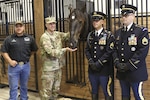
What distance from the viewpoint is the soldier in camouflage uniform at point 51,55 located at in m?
3.29

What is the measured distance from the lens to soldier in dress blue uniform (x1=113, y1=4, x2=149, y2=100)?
2494mm

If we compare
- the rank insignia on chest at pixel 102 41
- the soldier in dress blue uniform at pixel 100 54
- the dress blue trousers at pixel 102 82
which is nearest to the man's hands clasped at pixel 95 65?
the soldier in dress blue uniform at pixel 100 54

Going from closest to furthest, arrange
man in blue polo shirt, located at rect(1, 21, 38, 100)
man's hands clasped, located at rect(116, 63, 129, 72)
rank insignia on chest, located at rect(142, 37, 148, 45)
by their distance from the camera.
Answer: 1. rank insignia on chest, located at rect(142, 37, 148, 45)
2. man's hands clasped, located at rect(116, 63, 129, 72)
3. man in blue polo shirt, located at rect(1, 21, 38, 100)

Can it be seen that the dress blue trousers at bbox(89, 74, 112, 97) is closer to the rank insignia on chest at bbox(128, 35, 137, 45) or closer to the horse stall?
the horse stall

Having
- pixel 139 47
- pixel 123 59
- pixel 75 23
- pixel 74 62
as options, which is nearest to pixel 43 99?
pixel 74 62

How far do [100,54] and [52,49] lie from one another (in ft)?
2.39

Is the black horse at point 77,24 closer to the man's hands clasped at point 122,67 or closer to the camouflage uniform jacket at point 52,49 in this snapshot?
the camouflage uniform jacket at point 52,49

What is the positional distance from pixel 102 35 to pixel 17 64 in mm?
1420

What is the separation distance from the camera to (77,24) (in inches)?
125

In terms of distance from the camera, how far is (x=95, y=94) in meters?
3.14

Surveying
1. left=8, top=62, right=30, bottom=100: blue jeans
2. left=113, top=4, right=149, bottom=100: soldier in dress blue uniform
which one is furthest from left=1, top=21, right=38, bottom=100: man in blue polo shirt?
left=113, top=4, right=149, bottom=100: soldier in dress blue uniform

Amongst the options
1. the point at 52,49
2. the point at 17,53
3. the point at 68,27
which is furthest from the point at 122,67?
the point at 17,53

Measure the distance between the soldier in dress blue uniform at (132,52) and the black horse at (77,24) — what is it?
27.5 inches

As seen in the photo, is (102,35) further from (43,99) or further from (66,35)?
(43,99)
